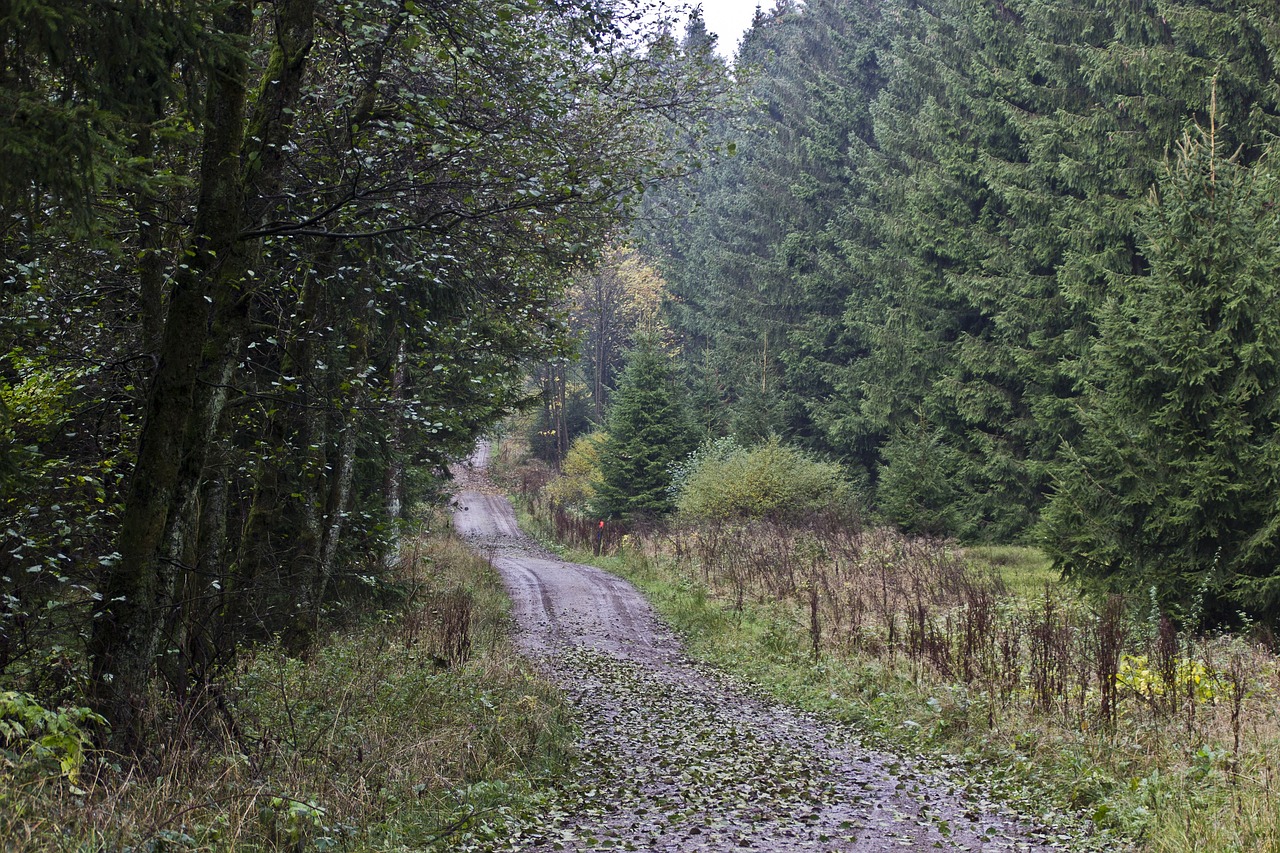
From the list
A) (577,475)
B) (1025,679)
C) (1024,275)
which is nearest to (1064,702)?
(1025,679)

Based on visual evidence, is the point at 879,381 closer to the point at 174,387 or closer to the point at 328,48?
the point at 328,48

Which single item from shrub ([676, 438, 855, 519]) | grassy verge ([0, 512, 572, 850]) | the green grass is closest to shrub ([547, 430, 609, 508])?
shrub ([676, 438, 855, 519])

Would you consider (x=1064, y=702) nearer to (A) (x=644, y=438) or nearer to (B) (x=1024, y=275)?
(B) (x=1024, y=275)

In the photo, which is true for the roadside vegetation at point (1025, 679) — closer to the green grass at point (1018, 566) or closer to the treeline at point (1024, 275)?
the green grass at point (1018, 566)

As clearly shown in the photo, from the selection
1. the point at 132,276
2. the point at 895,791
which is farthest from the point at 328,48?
the point at 895,791

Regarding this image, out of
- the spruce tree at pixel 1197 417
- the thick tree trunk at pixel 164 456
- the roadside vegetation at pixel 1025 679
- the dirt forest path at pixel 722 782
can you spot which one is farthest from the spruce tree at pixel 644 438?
the thick tree trunk at pixel 164 456

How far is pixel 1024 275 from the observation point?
25172mm

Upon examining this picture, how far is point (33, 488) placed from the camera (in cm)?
567

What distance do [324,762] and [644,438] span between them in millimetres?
26450

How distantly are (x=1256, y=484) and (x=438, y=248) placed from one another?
10402mm

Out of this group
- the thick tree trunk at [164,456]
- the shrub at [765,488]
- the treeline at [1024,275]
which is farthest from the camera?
the shrub at [765,488]

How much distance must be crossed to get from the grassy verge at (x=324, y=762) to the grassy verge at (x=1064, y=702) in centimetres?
357

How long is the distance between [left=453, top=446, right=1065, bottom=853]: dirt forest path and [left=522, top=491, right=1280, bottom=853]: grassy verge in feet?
1.69

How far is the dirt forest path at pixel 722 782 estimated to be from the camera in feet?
19.4
